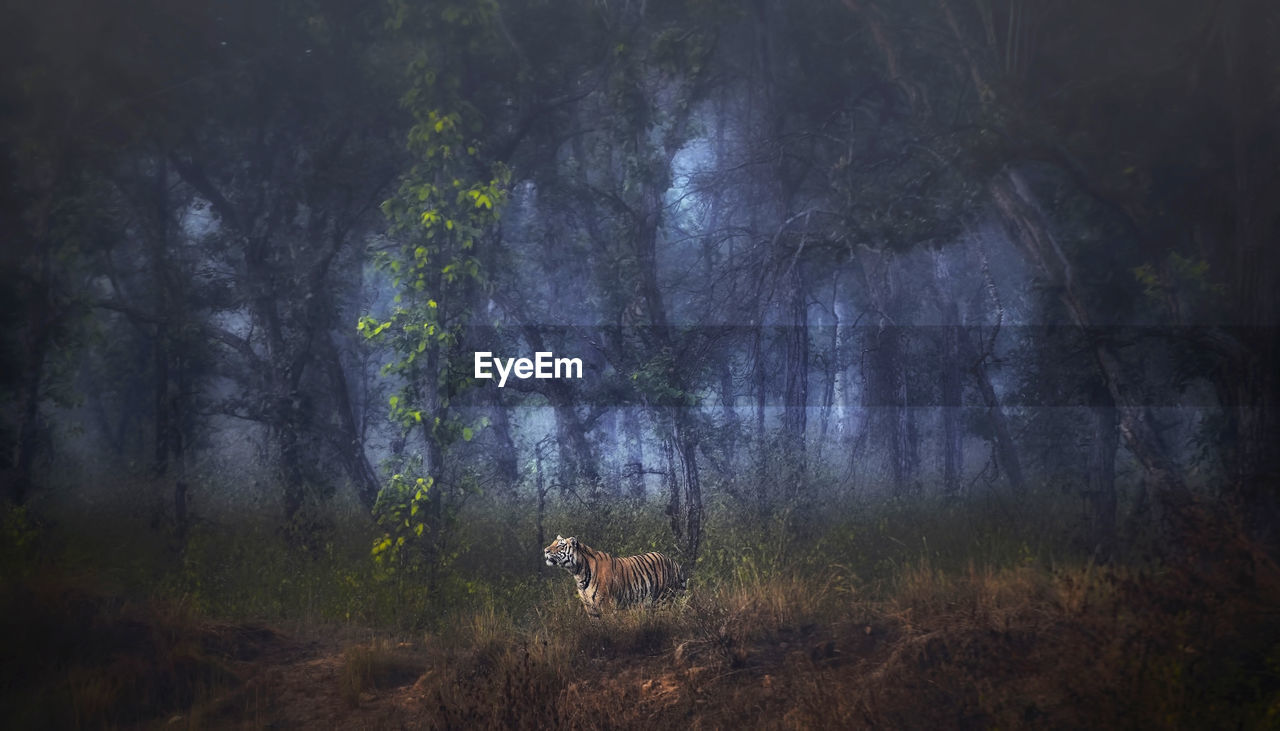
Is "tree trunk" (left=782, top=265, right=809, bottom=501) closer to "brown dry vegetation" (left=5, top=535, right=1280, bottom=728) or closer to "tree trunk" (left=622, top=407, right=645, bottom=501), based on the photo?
"brown dry vegetation" (left=5, top=535, right=1280, bottom=728)

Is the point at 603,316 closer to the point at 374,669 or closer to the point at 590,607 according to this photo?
the point at 590,607

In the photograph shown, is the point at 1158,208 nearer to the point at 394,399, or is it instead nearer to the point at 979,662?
the point at 979,662

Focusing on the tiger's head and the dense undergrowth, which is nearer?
the dense undergrowth

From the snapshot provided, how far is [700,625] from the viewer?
5297mm

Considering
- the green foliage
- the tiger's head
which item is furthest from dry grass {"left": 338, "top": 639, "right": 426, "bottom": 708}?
the tiger's head

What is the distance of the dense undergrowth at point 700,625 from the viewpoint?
4.21 meters

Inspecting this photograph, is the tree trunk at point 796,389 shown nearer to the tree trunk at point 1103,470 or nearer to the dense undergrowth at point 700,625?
the dense undergrowth at point 700,625

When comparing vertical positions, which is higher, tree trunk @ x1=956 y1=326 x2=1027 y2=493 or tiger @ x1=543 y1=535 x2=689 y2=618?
tree trunk @ x1=956 y1=326 x2=1027 y2=493

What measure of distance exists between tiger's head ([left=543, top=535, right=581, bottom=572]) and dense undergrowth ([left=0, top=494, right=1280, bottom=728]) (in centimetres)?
22

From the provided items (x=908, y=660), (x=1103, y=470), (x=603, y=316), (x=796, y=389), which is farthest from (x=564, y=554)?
(x=1103, y=470)

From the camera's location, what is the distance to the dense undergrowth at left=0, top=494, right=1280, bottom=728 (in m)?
4.21

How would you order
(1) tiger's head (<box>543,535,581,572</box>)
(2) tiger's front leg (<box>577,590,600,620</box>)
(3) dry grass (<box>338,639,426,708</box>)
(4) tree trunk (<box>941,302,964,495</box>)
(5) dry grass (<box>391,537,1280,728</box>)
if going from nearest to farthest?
(5) dry grass (<box>391,537,1280,728</box>) → (3) dry grass (<box>338,639,426,708</box>) → (2) tiger's front leg (<box>577,590,600,620</box>) → (1) tiger's head (<box>543,535,581,572</box>) → (4) tree trunk (<box>941,302,964,495</box>)

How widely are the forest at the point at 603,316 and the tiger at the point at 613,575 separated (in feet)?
0.51

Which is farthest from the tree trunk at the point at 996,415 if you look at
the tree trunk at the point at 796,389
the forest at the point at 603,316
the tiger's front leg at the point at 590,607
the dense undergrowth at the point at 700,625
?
the tiger's front leg at the point at 590,607
